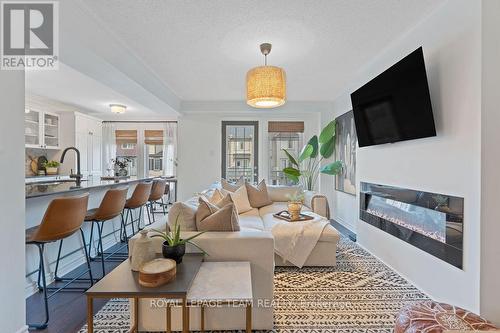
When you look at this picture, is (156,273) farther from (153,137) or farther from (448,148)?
(153,137)

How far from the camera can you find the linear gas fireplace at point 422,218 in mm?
2092

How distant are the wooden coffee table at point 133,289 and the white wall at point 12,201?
689 mm

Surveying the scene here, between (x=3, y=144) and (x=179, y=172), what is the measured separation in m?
4.39

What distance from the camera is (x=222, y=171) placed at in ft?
19.9

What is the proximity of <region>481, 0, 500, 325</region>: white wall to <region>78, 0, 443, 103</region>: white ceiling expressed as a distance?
0.71 meters

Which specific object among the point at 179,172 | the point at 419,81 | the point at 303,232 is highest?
the point at 419,81

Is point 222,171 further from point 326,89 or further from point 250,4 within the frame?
point 250,4

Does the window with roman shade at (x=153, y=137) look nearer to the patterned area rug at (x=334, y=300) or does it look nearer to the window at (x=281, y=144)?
the window at (x=281, y=144)

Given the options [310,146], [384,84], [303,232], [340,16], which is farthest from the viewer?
[310,146]

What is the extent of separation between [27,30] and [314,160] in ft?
16.7

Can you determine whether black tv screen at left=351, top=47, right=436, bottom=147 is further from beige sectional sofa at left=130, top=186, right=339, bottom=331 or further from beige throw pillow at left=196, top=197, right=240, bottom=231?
beige throw pillow at left=196, top=197, right=240, bottom=231

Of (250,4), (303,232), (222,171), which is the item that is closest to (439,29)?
(250,4)

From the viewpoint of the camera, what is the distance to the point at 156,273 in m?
1.44

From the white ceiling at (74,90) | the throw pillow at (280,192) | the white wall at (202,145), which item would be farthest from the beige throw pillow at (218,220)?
the white wall at (202,145)
